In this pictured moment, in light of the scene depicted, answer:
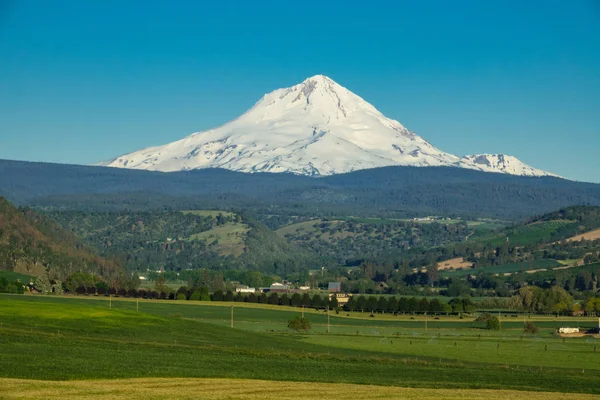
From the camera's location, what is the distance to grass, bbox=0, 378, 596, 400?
58.7 metres

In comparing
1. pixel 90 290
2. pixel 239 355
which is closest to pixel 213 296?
pixel 90 290

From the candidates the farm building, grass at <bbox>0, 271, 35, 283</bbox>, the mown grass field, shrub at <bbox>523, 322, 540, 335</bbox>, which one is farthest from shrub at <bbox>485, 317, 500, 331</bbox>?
grass at <bbox>0, 271, 35, 283</bbox>

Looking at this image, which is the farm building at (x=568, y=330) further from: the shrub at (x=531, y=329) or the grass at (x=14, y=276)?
the grass at (x=14, y=276)

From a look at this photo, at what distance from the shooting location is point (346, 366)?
8288 cm

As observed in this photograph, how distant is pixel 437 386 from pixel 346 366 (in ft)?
42.3

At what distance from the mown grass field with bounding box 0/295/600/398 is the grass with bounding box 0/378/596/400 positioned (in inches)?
77.3

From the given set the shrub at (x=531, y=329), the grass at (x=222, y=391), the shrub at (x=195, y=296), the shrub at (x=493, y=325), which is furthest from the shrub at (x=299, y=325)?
the grass at (x=222, y=391)

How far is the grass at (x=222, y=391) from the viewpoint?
58.7 m

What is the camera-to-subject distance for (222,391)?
2458 inches

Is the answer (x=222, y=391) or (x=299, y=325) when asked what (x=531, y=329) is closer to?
(x=299, y=325)

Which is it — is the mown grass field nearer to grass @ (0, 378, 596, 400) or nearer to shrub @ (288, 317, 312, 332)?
shrub @ (288, 317, 312, 332)

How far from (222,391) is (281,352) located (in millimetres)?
28597

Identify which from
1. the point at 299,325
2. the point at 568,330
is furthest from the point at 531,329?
the point at 299,325

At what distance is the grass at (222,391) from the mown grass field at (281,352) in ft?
6.44
